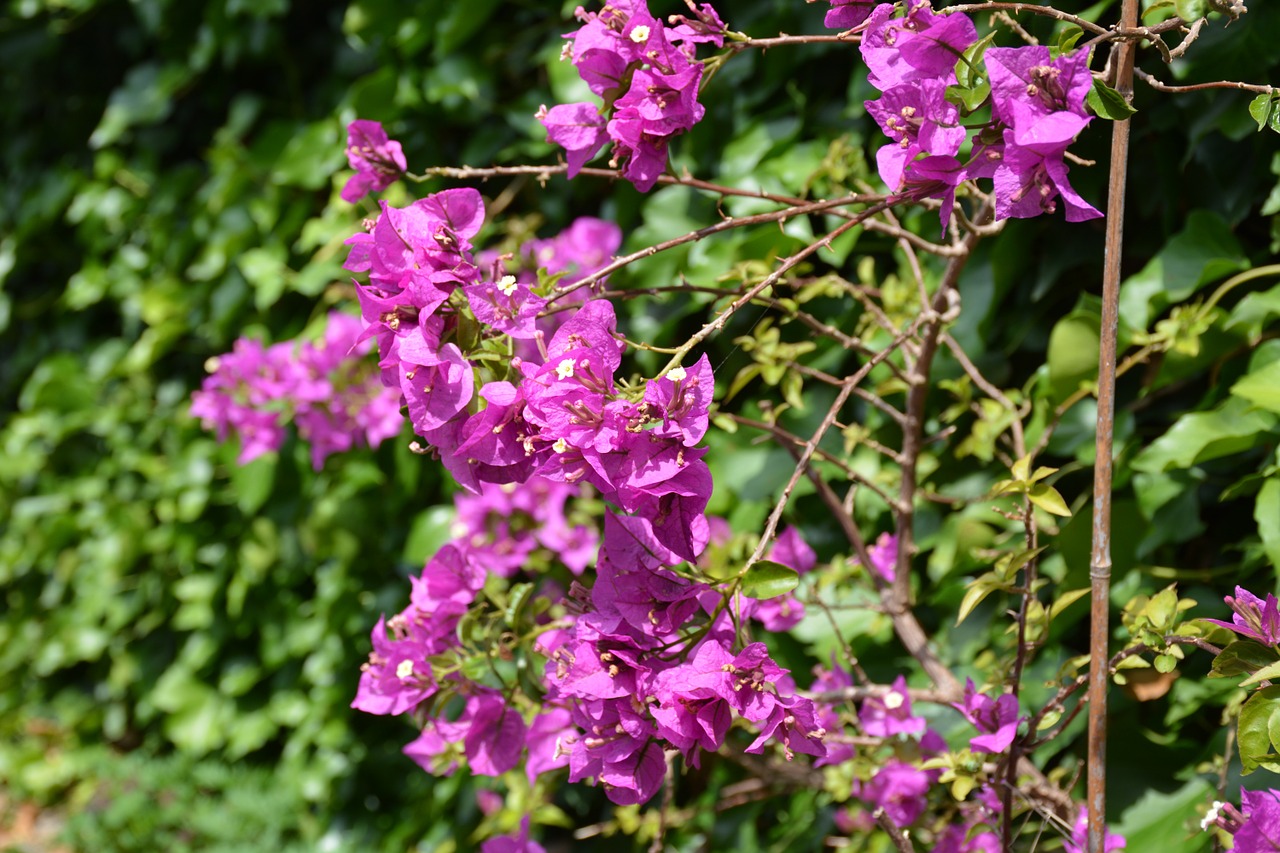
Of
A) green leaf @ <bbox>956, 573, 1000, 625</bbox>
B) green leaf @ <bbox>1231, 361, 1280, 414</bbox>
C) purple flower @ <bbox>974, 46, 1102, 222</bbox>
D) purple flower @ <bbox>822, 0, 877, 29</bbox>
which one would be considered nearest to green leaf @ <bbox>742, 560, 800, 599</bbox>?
green leaf @ <bbox>956, 573, 1000, 625</bbox>

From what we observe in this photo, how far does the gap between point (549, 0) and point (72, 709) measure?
7.26 ft

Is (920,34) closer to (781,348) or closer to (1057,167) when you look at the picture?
(1057,167)

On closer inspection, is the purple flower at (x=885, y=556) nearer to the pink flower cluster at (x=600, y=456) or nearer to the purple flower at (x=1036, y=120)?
the pink flower cluster at (x=600, y=456)

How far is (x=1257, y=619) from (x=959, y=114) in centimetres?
37

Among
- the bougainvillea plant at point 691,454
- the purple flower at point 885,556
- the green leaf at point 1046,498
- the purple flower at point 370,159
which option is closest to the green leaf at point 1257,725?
the bougainvillea plant at point 691,454

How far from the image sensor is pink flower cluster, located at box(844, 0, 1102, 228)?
63cm

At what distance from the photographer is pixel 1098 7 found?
1.03m

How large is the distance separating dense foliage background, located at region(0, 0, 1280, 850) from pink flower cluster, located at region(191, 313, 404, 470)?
17cm

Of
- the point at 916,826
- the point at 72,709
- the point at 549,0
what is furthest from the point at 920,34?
the point at 72,709

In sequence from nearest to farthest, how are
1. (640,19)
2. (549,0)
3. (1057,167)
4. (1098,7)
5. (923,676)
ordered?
(1057,167) < (640,19) < (1098,7) < (923,676) < (549,0)

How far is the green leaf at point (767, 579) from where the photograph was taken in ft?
2.31

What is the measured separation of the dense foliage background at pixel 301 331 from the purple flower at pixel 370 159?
332 millimetres

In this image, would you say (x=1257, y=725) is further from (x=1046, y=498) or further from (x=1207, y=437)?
(x=1207, y=437)

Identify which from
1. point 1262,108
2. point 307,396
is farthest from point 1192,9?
point 307,396
